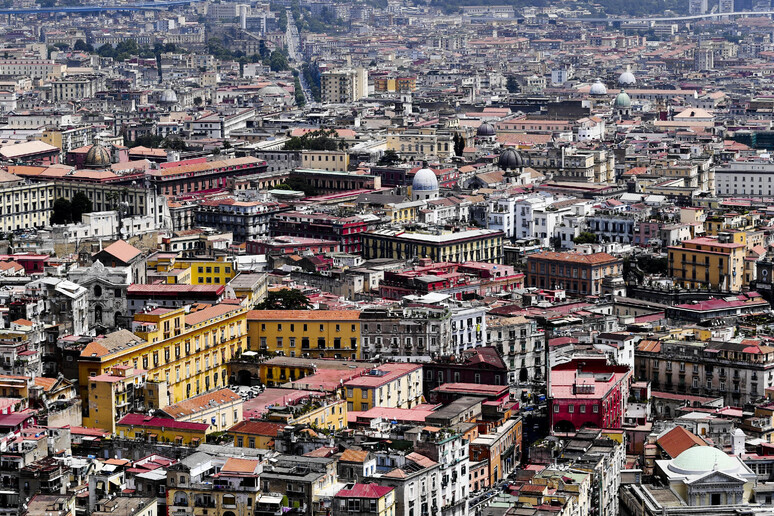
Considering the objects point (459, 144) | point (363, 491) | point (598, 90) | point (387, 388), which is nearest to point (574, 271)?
point (387, 388)

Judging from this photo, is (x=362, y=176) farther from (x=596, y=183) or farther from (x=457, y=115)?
(x=457, y=115)

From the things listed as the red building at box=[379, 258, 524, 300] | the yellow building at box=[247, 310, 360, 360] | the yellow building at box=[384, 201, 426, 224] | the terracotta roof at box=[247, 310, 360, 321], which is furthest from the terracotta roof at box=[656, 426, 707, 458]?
the yellow building at box=[384, 201, 426, 224]

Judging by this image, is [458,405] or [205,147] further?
[205,147]

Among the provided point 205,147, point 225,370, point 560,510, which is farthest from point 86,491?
point 205,147

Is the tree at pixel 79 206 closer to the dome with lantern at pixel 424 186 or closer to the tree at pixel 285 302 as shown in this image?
the dome with lantern at pixel 424 186

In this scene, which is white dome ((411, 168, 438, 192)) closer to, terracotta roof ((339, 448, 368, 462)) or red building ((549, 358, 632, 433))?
red building ((549, 358, 632, 433))

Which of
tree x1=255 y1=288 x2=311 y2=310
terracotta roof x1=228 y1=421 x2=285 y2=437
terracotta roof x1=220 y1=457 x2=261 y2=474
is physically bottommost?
terracotta roof x1=228 y1=421 x2=285 y2=437
